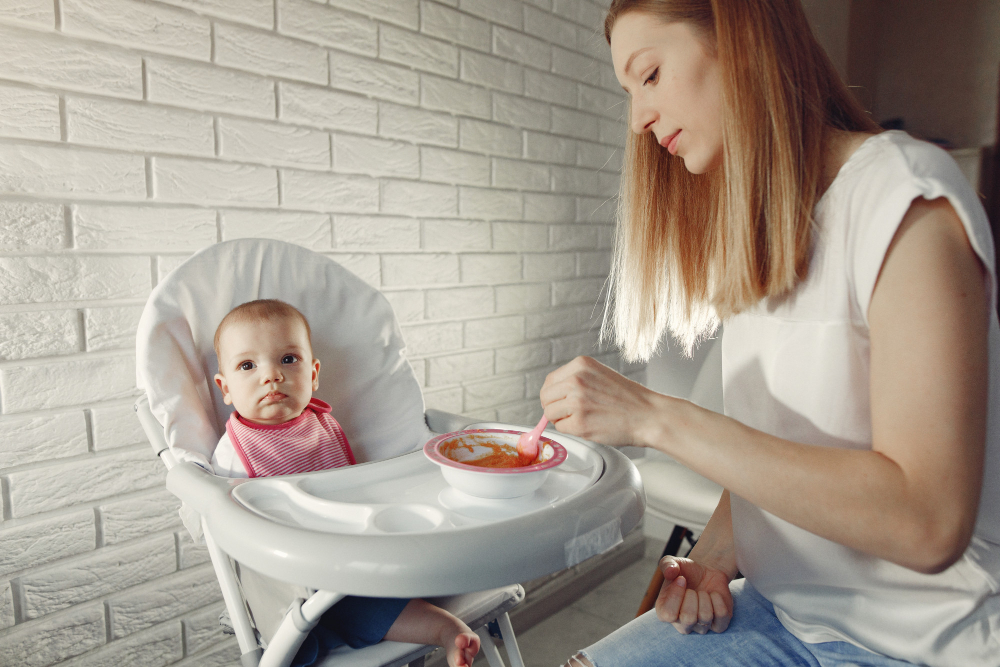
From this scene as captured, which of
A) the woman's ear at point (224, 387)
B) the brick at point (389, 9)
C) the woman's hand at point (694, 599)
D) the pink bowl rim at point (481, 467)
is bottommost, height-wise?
the woman's hand at point (694, 599)

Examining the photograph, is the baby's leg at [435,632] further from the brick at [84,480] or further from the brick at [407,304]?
the brick at [407,304]

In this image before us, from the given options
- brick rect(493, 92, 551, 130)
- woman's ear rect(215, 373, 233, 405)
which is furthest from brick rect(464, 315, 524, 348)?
woman's ear rect(215, 373, 233, 405)

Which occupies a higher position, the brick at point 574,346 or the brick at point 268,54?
the brick at point 268,54

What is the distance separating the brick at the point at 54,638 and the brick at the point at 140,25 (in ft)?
3.14

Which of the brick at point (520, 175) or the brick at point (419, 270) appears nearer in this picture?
the brick at point (419, 270)

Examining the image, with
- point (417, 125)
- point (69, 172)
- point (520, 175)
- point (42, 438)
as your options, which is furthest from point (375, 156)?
point (42, 438)

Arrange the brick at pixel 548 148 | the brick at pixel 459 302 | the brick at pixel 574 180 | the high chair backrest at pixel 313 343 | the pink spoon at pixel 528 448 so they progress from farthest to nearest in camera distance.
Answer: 1. the brick at pixel 574 180
2. the brick at pixel 548 148
3. the brick at pixel 459 302
4. the high chair backrest at pixel 313 343
5. the pink spoon at pixel 528 448

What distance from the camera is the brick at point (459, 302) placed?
63.6 inches

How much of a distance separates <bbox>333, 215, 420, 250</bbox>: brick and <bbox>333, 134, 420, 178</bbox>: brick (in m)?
0.10

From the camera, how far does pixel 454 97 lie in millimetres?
1612

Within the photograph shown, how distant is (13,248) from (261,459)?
1.67ft

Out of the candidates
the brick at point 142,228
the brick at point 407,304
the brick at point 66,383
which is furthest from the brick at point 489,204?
the brick at point 66,383

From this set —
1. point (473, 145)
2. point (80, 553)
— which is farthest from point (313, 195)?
point (80, 553)

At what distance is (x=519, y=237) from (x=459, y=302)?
30 centimetres
